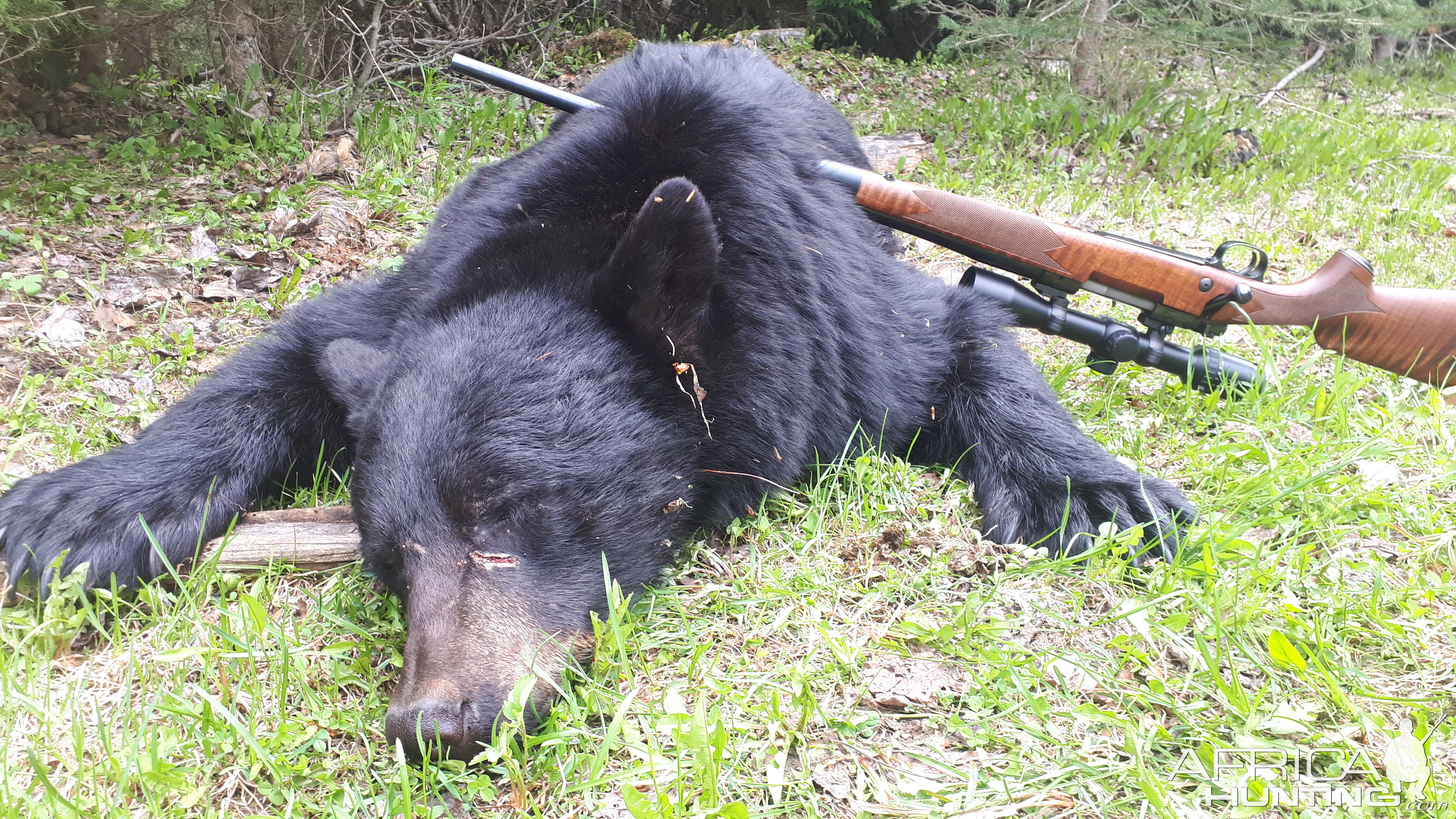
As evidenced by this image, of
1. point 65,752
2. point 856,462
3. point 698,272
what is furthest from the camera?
point 856,462

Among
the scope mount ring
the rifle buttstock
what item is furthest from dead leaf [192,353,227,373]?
the rifle buttstock

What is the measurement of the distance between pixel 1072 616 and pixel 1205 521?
0.67 m

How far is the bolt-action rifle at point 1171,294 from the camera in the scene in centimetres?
306

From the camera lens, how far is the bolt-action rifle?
3057mm

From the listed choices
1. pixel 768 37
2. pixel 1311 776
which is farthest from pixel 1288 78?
pixel 1311 776

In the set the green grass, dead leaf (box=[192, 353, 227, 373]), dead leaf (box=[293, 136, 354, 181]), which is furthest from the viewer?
dead leaf (box=[293, 136, 354, 181])

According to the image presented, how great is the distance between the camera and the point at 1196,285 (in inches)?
120

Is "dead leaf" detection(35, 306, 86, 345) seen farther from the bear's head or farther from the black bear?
the bear's head

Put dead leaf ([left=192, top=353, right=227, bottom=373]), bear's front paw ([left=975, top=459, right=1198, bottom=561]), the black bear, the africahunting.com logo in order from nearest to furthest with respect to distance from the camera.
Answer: the africahunting.com logo < the black bear < bear's front paw ([left=975, top=459, right=1198, bottom=561]) < dead leaf ([left=192, top=353, right=227, bottom=373])

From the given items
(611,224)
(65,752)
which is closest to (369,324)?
(611,224)

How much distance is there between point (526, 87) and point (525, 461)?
2.15 meters

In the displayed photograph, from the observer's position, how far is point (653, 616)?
6.92ft

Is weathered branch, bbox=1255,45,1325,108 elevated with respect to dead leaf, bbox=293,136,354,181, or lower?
elevated

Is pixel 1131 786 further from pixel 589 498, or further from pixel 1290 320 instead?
pixel 1290 320
